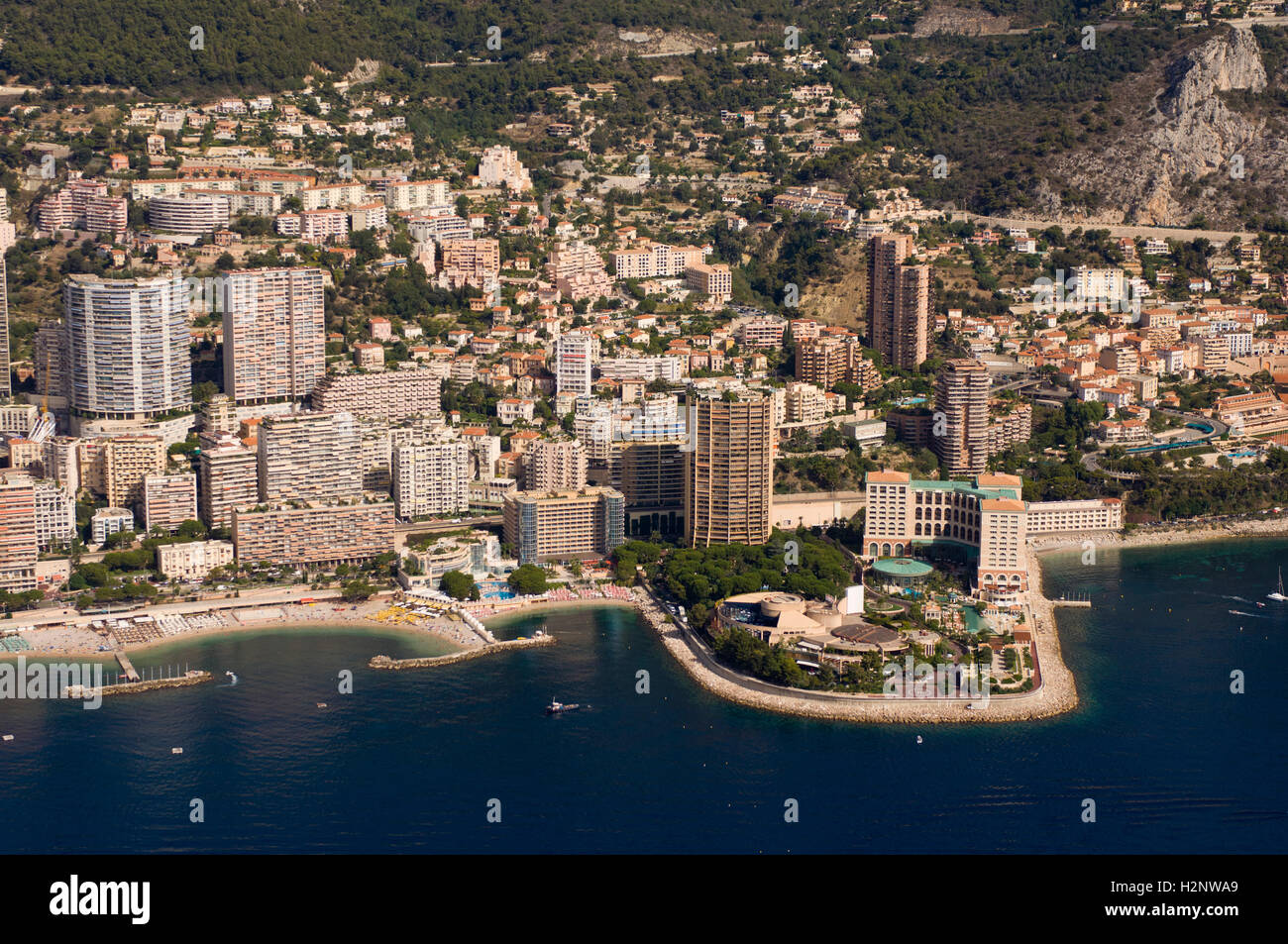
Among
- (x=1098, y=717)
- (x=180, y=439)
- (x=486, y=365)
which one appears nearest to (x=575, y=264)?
(x=486, y=365)

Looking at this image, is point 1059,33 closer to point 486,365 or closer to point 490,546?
point 486,365

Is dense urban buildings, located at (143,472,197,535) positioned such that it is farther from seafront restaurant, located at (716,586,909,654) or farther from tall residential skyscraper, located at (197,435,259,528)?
seafront restaurant, located at (716,586,909,654)

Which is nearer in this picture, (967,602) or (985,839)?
(985,839)

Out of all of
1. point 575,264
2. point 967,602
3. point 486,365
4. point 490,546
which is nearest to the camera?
point 967,602

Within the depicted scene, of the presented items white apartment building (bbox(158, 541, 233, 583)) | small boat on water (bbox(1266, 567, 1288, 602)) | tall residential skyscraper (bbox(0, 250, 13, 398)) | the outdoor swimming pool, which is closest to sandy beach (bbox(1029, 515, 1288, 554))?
small boat on water (bbox(1266, 567, 1288, 602))

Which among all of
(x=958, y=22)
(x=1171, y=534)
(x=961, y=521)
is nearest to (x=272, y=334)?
(x=961, y=521)

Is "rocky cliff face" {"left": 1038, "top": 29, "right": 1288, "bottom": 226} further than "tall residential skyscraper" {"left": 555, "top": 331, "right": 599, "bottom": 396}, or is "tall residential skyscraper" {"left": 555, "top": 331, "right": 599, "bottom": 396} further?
"rocky cliff face" {"left": 1038, "top": 29, "right": 1288, "bottom": 226}
